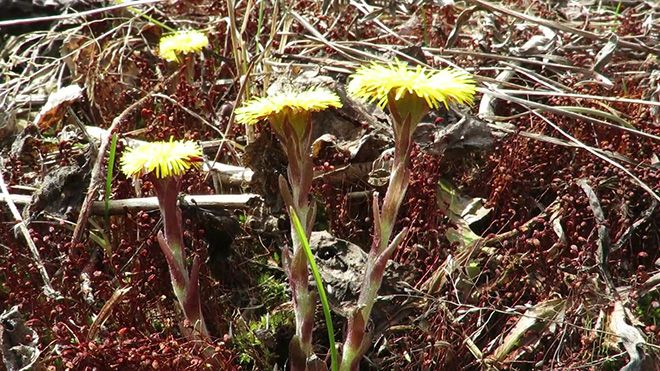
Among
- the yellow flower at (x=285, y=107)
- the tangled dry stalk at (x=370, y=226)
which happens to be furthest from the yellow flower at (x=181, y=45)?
the yellow flower at (x=285, y=107)

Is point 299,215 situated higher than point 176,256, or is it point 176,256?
point 299,215

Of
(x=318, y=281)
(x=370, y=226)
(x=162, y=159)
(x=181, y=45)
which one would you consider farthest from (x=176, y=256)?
(x=181, y=45)

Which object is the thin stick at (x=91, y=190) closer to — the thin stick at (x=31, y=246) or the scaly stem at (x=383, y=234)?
the thin stick at (x=31, y=246)

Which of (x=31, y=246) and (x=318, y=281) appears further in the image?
(x=31, y=246)

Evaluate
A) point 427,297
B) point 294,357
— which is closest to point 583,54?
point 427,297

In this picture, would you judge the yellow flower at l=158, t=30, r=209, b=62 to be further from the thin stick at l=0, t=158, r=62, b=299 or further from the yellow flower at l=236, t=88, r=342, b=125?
the yellow flower at l=236, t=88, r=342, b=125

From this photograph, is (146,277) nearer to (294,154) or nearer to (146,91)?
(294,154)

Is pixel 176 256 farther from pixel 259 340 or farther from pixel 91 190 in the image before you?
pixel 91 190

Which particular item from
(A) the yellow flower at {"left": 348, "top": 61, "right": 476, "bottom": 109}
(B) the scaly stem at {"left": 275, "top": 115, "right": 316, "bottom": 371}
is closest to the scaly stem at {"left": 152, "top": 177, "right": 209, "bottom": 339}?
(B) the scaly stem at {"left": 275, "top": 115, "right": 316, "bottom": 371}

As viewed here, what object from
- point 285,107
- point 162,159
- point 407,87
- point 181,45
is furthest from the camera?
point 181,45
